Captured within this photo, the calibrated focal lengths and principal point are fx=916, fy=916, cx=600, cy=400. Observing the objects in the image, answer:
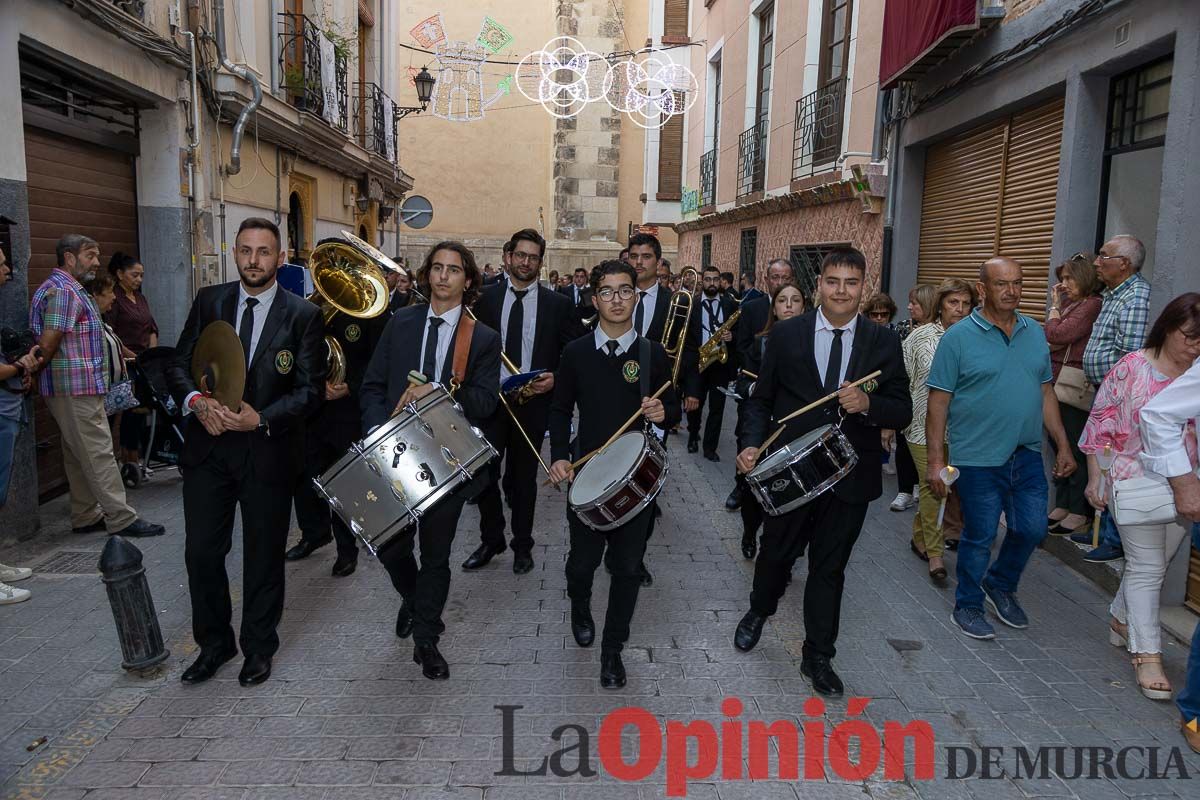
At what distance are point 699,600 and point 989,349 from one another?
6.86 ft

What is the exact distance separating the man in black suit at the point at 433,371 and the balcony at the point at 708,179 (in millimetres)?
16036

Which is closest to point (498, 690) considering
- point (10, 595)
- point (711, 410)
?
point (10, 595)

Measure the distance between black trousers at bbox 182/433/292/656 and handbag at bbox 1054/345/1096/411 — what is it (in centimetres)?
512

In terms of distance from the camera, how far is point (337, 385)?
17.2 ft

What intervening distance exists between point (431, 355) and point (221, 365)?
91 centimetres

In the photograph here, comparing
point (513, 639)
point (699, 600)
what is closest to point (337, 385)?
point (513, 639)

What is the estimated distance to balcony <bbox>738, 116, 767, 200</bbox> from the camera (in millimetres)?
15709

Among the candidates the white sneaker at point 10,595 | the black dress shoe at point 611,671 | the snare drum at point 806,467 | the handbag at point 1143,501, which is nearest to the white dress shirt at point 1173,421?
the handbag at point 1143,501

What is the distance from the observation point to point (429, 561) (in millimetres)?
4082

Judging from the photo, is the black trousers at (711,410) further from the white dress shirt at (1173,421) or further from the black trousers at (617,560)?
the white dress shirt at (1173,421)

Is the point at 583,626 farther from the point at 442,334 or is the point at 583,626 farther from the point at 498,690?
the point at 442,334

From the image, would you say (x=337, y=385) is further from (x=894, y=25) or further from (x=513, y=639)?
(x=894, y=25)

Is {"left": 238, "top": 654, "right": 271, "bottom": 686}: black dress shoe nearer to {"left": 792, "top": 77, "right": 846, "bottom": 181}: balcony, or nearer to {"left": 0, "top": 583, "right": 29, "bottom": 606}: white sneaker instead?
{"left": 0, "top": 583, "right": 29, "bottom": 606}: white sneaker

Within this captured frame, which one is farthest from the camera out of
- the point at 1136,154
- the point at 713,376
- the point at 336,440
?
the point at 713,376
